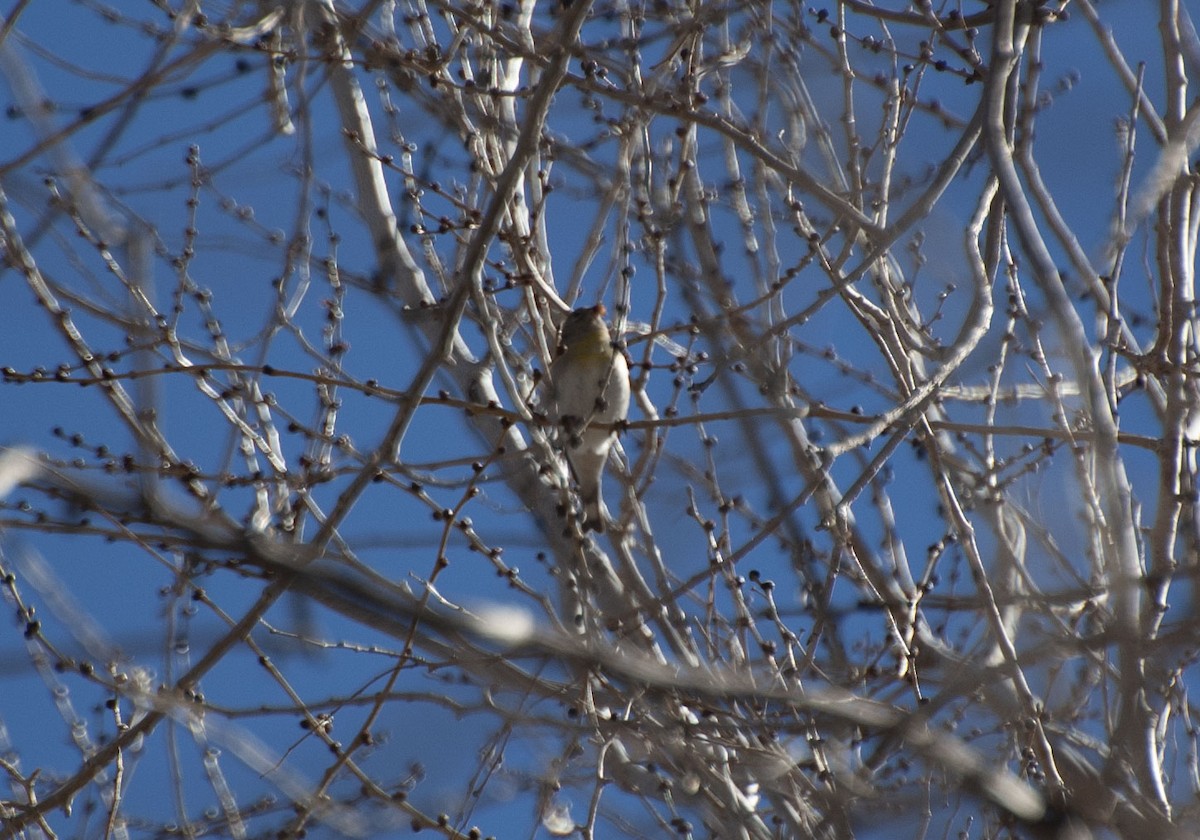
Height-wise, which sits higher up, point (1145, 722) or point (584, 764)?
point (584, 764)

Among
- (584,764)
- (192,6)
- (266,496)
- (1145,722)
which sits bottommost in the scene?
(1145,722)

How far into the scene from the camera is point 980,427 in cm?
284

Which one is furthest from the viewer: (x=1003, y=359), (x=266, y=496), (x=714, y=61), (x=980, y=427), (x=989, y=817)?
(x=714, y=61)

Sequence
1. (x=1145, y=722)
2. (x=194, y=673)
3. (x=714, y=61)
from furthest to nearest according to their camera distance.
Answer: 1. (x=714, y=61)
2. (x=194, y=673)
3. (x=1145, y=722)

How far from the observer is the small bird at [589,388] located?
4.65 m

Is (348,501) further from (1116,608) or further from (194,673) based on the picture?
(1116,608)

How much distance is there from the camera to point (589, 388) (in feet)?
16.4

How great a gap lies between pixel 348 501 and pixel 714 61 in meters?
2.50

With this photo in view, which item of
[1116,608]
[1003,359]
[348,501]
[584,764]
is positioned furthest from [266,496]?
[1116,608]

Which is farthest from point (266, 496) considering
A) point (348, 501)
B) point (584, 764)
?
point (348, 501)

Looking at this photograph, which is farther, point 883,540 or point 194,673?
point 883,540

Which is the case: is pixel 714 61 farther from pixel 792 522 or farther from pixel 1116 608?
pixel 1116 608

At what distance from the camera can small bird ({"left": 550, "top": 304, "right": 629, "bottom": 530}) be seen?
4648mm

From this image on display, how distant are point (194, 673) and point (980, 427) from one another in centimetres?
173
